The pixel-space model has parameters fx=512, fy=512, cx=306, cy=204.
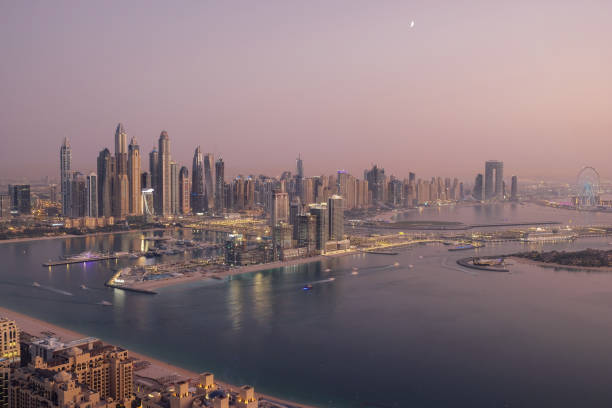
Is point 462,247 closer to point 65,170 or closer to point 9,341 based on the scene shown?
point 9,341

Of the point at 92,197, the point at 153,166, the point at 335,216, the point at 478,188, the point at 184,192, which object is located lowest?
the point at 335,216

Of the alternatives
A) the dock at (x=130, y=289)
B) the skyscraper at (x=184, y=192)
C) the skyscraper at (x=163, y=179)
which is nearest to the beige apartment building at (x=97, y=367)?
the dock at (x=130, y=289)

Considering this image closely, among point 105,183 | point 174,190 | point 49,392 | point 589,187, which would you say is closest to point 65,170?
point 105,183

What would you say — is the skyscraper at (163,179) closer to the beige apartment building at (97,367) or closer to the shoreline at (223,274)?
the shoreline at (223,274)

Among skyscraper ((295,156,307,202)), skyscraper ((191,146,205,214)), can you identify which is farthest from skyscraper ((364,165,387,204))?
skyscraper ((191,146,205,214))

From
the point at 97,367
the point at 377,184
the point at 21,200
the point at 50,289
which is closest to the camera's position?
the point at 97,367

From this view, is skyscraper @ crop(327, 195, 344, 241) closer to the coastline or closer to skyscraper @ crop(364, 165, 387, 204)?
the coastline
